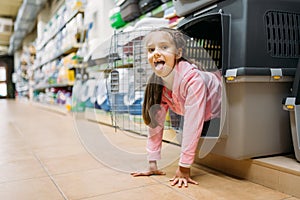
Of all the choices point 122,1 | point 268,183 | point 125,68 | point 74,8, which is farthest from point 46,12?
point 268,183

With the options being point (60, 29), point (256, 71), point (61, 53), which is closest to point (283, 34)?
point (256, 71)

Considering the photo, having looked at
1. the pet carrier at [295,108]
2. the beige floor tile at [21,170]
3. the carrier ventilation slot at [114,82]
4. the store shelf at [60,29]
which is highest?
the store shelf at [60,29]

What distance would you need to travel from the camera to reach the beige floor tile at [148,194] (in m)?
0.76

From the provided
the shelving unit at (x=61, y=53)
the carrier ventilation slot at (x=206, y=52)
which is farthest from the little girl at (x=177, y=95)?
the shelving unit at (x=61, y=53)

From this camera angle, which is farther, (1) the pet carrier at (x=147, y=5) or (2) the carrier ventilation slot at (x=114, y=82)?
(1) the pet carrier at (x=147, y=5)

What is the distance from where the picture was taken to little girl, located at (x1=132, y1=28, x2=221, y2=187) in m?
0.84

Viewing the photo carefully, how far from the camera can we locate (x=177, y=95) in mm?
907

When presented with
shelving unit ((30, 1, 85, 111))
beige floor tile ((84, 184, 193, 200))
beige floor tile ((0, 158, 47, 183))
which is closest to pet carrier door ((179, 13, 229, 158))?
beige floor tile ((84, 184, 193, 200))

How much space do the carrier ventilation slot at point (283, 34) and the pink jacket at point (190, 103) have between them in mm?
193

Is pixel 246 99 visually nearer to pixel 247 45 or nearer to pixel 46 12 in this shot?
pixel 247 45

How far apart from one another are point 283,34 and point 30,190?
2.93 feet

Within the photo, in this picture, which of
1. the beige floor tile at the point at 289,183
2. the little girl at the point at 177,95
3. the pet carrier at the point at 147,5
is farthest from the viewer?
the pet carrier at the point at 147,5

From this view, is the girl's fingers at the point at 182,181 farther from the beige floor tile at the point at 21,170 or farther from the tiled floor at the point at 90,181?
the beige floor tile at the point at 21,170

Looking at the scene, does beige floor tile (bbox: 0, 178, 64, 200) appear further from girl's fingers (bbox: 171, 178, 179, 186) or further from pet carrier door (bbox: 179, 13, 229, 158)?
pet carrier door (bbox: 179, 13, 229, 158)
